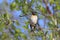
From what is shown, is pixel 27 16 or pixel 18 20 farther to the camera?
pixel 27 16

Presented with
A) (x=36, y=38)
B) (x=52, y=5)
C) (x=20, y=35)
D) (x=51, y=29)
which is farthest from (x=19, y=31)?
(x=52, y=5)

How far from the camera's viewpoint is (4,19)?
2.75 metres

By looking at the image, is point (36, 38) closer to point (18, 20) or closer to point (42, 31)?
point (42, 31)

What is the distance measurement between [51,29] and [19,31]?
1.41 feet

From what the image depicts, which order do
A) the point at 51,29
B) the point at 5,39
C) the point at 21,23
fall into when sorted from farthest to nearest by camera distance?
the point at 5,39 → the point at 21,23 → the point at 51,29

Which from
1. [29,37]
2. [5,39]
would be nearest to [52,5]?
[29,37]

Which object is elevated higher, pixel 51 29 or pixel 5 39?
pixel 51 29

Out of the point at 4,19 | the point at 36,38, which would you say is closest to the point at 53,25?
the point at 36,38

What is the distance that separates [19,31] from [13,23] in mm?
139

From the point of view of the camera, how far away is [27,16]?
121 inches

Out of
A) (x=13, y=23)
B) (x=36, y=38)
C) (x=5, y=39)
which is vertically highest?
(x=13, y=23)

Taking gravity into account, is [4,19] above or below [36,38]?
above

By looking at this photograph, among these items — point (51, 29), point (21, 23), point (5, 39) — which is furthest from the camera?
point (5, 39)

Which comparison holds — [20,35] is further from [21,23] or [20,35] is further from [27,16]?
[27,16]
